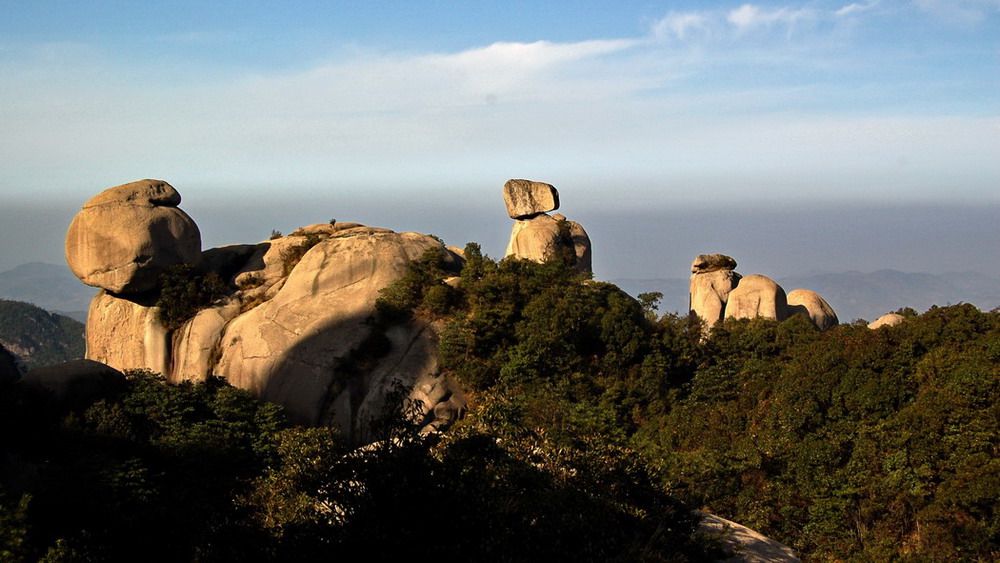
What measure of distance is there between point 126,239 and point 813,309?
1149 inches

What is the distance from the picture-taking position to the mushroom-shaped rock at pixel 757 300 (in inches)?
1449

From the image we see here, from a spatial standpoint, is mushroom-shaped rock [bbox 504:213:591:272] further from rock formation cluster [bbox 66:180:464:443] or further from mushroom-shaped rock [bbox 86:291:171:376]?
mushroom-shaped rock [bbox 86:291:171:376]

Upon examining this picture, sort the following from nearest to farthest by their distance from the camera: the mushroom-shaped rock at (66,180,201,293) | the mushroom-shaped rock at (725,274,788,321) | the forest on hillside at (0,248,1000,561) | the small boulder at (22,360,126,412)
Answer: the forest on hillside at (0,248,1000,561) → the small boulder at (22,360,126,412) → the mushroom-shaped rock at (66,180,201,293) → the mushroom-shaped rock at (725,274,788,321)

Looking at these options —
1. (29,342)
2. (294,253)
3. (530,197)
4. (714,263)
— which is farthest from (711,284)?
(29,342)

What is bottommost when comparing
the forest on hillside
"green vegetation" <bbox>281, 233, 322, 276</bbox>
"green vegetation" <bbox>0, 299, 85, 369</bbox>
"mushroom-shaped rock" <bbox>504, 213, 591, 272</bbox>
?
"green vegetation" <bbox>0, 299, 85, 369</bbox>

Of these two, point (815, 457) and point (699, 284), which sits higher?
point (699, 284)

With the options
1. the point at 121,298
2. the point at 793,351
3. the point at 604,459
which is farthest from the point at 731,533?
the point at 121,298

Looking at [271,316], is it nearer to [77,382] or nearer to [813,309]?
[77,382]

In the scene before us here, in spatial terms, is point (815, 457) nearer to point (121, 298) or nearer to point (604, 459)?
point (604, 459)

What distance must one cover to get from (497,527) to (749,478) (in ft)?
40.8

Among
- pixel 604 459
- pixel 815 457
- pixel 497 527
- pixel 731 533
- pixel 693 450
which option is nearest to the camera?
pixel 497 527

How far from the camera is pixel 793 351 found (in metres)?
29.9

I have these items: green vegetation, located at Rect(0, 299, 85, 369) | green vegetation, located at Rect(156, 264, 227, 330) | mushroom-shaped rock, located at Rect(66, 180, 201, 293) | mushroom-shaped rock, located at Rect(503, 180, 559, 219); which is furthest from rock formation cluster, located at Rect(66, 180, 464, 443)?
green vegetation, located at Rect(0, 299, 85, 369)

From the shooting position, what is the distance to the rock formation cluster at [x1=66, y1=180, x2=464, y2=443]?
29.0m
